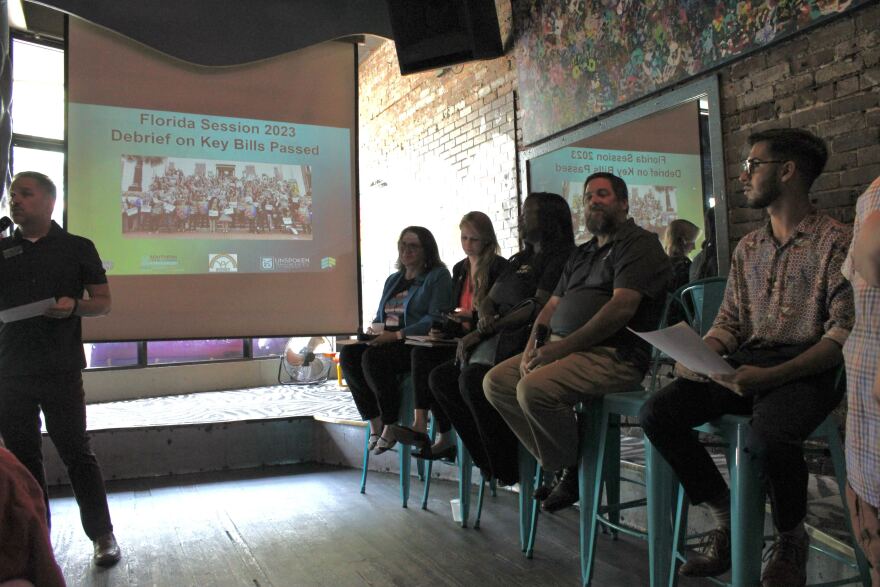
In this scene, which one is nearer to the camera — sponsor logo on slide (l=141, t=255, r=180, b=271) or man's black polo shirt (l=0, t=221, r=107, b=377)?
man's black polo shirt (l=0, t=221, r=107, b=377)

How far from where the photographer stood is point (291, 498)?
11.5ft

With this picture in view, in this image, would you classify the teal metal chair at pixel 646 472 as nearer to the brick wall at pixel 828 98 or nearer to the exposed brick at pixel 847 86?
the brick wall at pixel 828 98

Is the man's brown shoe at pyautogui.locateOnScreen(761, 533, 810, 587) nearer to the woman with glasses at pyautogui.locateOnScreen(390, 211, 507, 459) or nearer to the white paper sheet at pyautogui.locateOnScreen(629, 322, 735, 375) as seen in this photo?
the white paper sheet at pyautogui.locateOnScreen(629, 322, 735, 375)

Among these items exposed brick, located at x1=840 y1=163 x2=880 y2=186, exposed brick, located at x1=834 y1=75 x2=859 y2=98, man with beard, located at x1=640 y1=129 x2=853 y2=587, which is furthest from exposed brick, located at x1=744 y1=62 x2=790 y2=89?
man with beard, located at x1=640 y1=129 x2=853 y2=587

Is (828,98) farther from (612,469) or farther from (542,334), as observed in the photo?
(612,469)

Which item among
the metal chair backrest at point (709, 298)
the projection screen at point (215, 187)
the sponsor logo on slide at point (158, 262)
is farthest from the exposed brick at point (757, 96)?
the sponsor logo on slide at point (158, 262)

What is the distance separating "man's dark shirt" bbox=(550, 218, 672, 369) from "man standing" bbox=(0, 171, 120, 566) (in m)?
1.76

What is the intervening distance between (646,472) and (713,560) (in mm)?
299

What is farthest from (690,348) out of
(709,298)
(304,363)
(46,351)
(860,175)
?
(304,363)

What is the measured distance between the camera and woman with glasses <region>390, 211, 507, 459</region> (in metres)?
3.03

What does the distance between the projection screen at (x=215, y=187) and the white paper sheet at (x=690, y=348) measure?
126 inches

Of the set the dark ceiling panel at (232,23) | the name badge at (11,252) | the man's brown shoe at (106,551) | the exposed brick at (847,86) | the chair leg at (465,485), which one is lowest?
the man's brown shoe at (106,551)

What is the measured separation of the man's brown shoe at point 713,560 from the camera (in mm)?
1737

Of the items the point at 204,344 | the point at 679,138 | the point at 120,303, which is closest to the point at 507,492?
the point at 679,138
